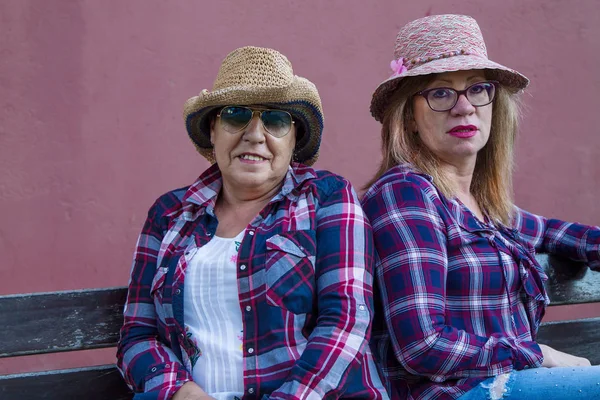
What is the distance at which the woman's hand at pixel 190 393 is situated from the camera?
201 cm

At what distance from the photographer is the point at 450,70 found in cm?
222

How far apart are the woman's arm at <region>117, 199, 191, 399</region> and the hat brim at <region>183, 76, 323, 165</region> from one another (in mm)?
268

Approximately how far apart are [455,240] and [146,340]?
91 cm

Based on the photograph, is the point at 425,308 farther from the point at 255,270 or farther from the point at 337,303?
the point at 255,270

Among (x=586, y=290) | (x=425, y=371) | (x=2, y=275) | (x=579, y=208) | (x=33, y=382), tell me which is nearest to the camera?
(x=425, y=371)

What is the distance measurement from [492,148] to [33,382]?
63.6 inches

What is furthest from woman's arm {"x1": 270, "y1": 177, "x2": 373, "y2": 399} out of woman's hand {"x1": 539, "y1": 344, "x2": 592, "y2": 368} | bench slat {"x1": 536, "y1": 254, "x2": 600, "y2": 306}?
bench slat {"x1": 536, "y1": 254, "x2": 600, "y2": 306}

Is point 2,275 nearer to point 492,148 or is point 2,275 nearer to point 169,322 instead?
point 169,322

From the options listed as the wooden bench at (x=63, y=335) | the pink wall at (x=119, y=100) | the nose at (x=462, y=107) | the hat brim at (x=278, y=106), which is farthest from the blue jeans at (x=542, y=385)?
the pink wall at (x=119, y=100)

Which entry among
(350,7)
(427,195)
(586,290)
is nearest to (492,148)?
(427,195)

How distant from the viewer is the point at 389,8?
3.74 meters

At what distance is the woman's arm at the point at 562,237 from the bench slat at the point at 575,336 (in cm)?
37

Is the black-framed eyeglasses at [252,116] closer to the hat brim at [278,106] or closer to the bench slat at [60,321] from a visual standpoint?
the hat brim at [278,106]

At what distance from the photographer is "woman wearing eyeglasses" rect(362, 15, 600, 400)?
2031 mm
